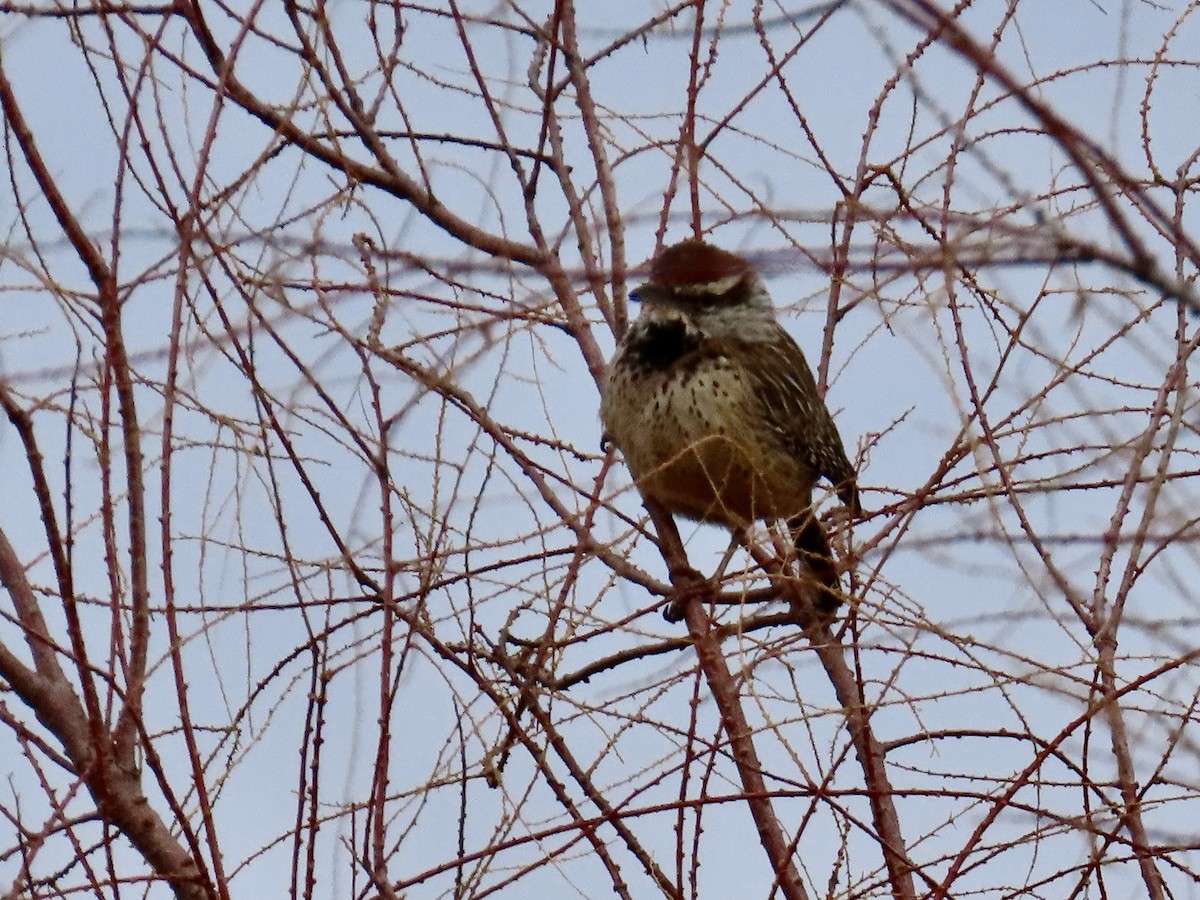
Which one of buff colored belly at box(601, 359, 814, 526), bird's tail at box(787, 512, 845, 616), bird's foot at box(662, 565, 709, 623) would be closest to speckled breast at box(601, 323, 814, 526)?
buff colored belly at box(601, 359, 814, 526)

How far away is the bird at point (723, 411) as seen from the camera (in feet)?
14.6

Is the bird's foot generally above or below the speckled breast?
below

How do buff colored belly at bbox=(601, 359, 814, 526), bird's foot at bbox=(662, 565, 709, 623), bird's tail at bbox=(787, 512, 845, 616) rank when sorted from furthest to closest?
1. buff colored belly at bbox=(601, 359, 814, 526)
2. bird's tail at bbox=(787, 512, 845, 616)
3. bird's foot at bbox=(662, 565, 709, 623)

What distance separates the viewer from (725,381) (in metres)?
4.75

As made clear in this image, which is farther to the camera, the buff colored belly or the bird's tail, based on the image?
the buff colored belly

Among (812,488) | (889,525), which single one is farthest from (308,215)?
(812,488)

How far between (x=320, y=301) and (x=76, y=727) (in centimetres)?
92

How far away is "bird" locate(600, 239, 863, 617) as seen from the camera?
14.6ft

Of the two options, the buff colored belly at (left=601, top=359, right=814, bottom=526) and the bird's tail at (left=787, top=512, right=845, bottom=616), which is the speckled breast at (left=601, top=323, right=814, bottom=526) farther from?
the bird's tail at (left=787, top=512, right=845, bottom=616)

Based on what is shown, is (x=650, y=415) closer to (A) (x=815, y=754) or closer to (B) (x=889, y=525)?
(B) (x=889, y=525)

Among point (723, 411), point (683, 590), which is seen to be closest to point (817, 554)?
point (683, 590)

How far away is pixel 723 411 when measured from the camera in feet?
15.4

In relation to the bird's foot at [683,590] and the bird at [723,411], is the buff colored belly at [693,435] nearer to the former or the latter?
the bird at [723,411]

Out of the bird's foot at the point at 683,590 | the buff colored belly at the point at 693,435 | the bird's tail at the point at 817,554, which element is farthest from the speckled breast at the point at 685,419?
the bird's foot at the point at 683,590
